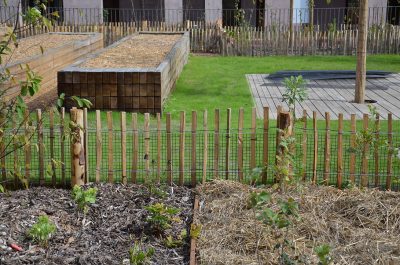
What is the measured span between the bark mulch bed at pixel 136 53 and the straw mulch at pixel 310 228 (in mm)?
6020

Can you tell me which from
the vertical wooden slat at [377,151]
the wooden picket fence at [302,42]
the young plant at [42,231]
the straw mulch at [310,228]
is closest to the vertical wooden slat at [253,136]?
the straw mulch at [310,228]

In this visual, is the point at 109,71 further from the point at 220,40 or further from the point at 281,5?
the point at 281,5

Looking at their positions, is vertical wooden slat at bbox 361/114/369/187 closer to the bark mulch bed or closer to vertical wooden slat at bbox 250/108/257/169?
vertical wooden slat at bbox 250/108/257/169

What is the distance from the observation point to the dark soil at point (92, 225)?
17.7 feet

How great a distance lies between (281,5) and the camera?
27828 mm

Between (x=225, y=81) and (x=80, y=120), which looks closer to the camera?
(x=80, y=120)

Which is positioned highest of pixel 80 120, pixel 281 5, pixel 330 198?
pixel 281 5

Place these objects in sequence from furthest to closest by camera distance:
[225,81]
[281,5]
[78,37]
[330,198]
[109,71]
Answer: [281,5] → [78,37] → [225,81] → [109,71] → [330,198]

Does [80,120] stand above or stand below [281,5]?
below

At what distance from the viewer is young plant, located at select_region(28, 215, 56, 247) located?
547cm

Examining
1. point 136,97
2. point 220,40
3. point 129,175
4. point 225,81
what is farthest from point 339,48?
point 129,175

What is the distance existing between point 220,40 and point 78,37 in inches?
192

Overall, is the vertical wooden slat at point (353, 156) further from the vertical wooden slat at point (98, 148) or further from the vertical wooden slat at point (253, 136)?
the vertical wooden slat at point (98, 148)

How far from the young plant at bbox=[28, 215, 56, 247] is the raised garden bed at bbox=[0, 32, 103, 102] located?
463cm
